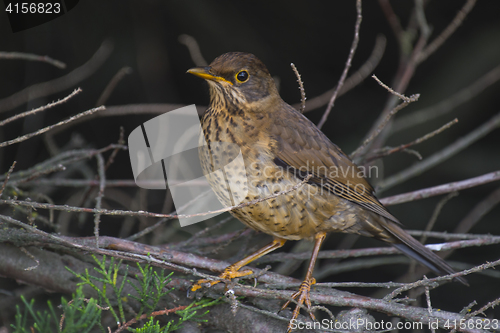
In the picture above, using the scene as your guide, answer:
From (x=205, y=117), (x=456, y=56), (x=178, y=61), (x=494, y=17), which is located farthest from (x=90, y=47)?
(x=494, y=17)

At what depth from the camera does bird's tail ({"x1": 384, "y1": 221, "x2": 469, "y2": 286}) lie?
2.74 meters

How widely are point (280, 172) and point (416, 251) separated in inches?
41.7

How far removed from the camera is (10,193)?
8.30ft

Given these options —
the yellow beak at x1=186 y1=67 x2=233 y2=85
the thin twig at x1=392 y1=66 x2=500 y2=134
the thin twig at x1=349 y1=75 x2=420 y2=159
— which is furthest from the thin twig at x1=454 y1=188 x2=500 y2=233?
the yellow beak at x1=186 y1=67 x2=233 y2=85

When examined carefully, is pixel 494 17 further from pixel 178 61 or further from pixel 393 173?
pixel 178 61

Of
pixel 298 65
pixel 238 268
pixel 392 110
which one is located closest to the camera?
pixel 392 110

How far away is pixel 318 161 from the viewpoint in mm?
2627

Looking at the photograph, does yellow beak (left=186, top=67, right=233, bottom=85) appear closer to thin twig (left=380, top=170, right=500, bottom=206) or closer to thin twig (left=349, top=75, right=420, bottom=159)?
thin twig (left=349, top=75, right=420, bottom=159)

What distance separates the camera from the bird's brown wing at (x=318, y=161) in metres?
2.54

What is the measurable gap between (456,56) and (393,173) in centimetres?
104

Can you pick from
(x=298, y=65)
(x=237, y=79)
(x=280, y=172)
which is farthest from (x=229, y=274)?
(x=298, y=65)

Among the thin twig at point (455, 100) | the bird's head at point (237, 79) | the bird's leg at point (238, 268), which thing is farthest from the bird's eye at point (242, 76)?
the thin twig at point (455, 100)

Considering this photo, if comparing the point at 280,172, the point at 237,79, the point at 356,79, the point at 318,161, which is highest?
the point at 356,79

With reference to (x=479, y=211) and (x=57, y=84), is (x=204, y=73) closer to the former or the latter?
(x=57, y=84)
